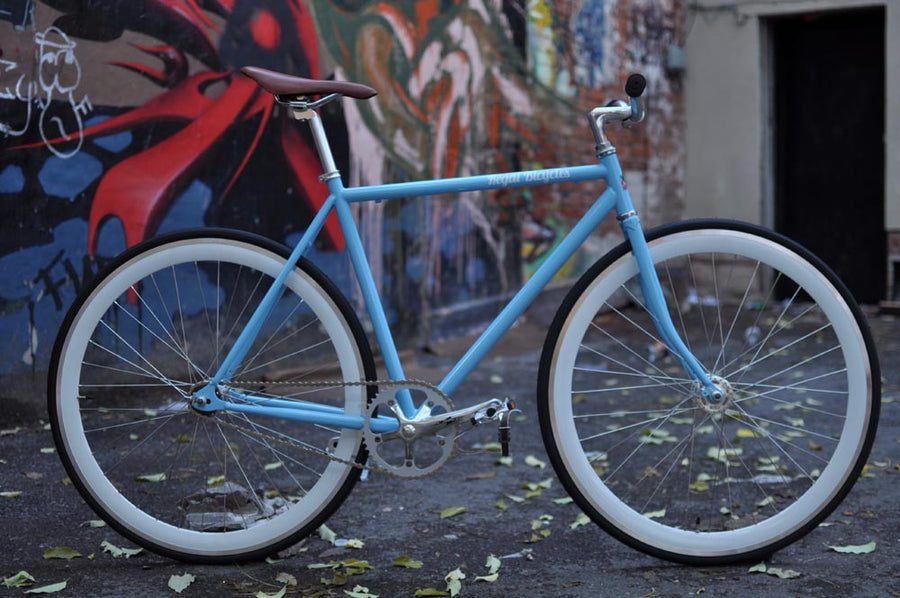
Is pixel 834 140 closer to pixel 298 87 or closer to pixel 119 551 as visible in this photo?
pixel 298 87

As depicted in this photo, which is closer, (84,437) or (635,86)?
(635,86)

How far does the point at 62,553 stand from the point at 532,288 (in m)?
1.45

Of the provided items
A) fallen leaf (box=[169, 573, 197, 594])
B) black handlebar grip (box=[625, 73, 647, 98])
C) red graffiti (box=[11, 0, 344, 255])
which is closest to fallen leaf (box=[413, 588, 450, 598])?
fallen leaf (box=[169, 573, 197, 594])

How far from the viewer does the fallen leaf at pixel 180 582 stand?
109 inches

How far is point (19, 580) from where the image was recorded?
2.82 metres

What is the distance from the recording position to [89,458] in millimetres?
2889

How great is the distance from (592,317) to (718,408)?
38 centimetres

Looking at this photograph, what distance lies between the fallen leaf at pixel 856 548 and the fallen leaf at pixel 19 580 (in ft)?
6.91

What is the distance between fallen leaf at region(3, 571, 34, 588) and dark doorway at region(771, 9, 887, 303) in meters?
8.33

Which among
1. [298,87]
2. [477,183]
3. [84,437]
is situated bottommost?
[84,437]

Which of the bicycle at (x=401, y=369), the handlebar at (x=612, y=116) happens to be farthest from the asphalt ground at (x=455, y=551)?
the handlebar at (x=612, y=116)

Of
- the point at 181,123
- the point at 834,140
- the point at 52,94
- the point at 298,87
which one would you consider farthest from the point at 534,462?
the point at 834,140

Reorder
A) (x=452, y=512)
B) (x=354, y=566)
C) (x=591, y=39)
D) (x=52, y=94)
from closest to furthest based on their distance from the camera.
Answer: (x=354, y=566)
(x=452, y=512)
(x=52, y=94)
(x=591, y=39)

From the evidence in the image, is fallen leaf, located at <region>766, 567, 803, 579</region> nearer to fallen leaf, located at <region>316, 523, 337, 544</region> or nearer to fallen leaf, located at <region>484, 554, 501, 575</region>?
fallen leaf, located at <region>484, 554, 501, 575</region>
